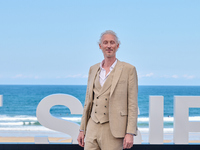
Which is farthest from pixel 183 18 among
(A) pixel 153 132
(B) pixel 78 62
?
(A) pixel 153 132

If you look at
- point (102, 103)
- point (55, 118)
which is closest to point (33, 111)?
point (55, 118)

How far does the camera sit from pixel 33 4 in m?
34.6

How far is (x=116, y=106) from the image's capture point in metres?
2.33

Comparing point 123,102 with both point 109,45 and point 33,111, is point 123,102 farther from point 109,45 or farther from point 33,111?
point 33,111

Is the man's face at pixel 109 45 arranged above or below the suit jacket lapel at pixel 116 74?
above

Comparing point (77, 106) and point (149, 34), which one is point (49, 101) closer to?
point (77, 106)

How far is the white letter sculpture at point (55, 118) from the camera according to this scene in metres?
4.62

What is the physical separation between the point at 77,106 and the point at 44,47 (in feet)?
98.6

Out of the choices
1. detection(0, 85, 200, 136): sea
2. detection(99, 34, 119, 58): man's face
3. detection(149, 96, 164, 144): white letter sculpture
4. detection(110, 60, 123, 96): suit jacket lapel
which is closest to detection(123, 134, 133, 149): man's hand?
detection(110, 60, 123, 96): suit jacket lapel

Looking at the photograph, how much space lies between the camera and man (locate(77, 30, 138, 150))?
7.63 ft

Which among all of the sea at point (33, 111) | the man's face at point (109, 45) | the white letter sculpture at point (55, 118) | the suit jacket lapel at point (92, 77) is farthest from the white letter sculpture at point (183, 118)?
the sea at point (33, 111)

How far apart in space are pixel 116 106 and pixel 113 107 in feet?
0.07

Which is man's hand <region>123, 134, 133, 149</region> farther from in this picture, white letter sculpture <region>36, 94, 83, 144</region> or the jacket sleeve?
white letter sculpture <region>36, 94, 83, 144</region>

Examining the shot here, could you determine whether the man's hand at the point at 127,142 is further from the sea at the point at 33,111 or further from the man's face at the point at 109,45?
the sea at the point at 33,111
